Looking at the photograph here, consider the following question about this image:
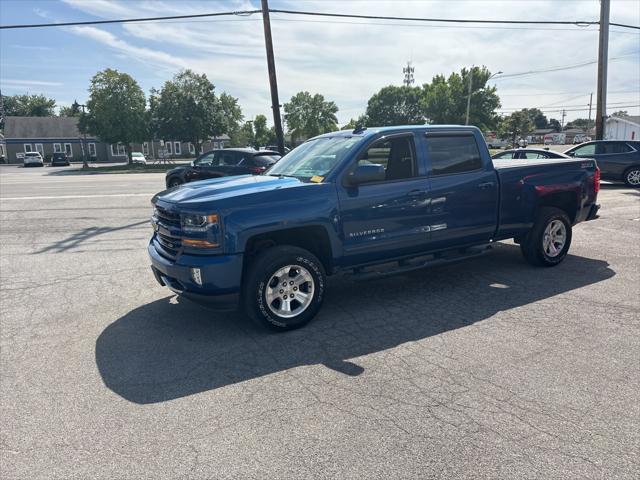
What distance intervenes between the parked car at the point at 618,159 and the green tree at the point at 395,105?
77939mm

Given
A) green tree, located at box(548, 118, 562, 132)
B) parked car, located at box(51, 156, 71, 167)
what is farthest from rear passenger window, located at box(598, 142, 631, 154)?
→ green tree, located at box(548, 118, 562, 132)

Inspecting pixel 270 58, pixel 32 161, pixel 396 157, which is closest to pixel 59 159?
pixel 32 161

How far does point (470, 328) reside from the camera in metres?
4.57

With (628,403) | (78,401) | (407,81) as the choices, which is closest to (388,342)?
(628,403)

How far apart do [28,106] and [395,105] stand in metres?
86.0

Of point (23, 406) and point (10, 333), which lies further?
point (10, 333)

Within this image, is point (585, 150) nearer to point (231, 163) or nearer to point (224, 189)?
point (231, 163)

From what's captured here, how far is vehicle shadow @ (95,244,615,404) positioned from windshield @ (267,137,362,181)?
1537mm

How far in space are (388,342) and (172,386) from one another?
192 cm

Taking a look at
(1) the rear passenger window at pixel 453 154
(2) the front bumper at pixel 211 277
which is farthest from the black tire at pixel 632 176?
(2) the front bumper at pixel 211 277

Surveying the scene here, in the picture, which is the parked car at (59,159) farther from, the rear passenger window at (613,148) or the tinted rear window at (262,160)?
the rear passenger window at (613,148)

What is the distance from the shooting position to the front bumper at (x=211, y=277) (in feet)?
13.7

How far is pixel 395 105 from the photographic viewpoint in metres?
94.5

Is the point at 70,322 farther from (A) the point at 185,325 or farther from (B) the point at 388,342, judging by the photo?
(B) the point at 388,342
